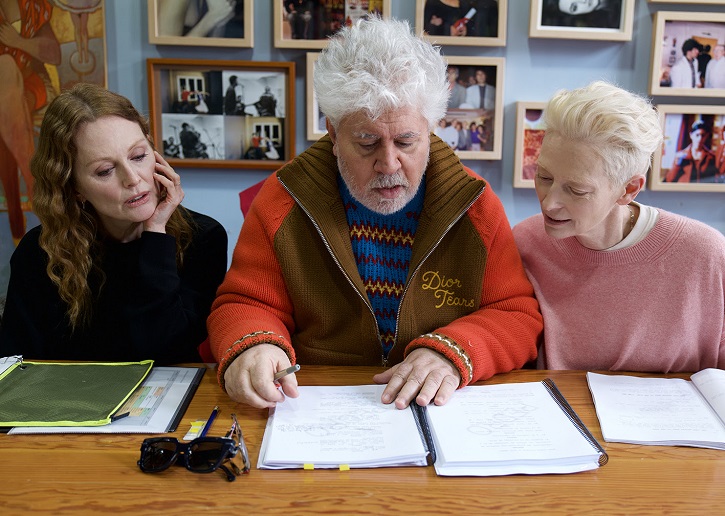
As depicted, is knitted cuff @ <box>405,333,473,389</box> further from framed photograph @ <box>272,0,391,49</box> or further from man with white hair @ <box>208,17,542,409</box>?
framed photograph @ <box>272,0,391,49</box>

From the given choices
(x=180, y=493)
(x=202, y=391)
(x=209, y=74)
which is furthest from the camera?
(x=209, y=74)

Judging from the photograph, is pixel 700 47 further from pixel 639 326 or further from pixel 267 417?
pixel 267 417

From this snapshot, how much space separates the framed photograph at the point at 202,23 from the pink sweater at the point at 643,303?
4.95 feet

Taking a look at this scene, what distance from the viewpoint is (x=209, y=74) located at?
231 centimetres

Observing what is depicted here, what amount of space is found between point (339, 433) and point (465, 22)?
5.97 feet

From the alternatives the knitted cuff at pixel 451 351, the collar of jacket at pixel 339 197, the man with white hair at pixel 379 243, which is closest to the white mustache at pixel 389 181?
the man with white hair at pixel 379 243

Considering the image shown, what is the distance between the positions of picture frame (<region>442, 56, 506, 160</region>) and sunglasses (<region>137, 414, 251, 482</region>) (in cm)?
168

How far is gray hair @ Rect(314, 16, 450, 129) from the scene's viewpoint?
47.4 inches

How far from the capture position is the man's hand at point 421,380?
1.10m

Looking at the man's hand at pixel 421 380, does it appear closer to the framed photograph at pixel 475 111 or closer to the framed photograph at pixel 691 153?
the framed photograph at pixel 475 111

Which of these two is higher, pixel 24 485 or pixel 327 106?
pixel 327 106

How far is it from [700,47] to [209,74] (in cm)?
194

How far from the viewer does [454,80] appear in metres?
2.33

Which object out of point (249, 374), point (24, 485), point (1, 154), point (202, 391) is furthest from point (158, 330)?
point (1, 154)
